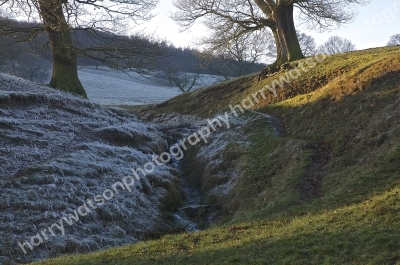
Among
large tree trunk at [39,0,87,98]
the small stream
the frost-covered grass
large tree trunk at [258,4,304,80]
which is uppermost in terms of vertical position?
large tree trunk at [258,4,304,80]

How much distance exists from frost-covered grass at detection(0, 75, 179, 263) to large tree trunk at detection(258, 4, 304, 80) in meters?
9.84

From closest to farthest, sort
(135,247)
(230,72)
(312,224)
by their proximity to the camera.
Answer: (312,224) < (135,247) < (230,72)

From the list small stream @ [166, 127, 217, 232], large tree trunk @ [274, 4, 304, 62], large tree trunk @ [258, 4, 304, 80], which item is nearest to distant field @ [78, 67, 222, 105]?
large tree trunk @ [258, 4, 304, 80]

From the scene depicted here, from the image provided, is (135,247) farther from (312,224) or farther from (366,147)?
(366,147)

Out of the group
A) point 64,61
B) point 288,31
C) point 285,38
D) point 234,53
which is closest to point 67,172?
point 64,61

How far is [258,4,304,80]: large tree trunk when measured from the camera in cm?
2630

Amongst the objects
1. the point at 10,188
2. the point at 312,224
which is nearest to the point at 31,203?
the point at 10,188

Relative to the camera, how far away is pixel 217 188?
15.4 m

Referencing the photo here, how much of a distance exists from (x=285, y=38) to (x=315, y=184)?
16.7 m

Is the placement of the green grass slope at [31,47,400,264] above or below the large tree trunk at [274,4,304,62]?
below

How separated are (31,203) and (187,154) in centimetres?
915

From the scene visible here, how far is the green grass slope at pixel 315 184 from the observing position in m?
7.36

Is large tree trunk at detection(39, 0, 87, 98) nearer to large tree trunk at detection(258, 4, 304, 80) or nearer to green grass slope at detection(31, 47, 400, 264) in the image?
green grass slope at detection(31, 47, 400, 264)

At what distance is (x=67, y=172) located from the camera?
533 inches
